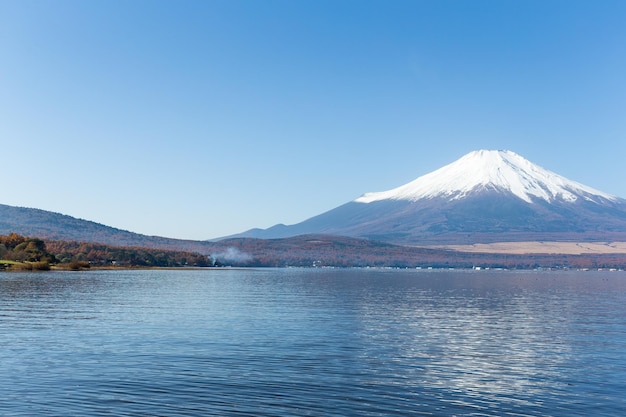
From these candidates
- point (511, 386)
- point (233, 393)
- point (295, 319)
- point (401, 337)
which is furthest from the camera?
point (295, 319)

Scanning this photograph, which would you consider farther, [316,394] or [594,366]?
[594,366]

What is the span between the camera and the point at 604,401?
3136 cm

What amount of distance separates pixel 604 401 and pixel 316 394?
14382 millimetres

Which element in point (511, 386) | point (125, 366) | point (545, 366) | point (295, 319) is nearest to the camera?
point (511, 386)

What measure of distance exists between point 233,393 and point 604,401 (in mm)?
18503

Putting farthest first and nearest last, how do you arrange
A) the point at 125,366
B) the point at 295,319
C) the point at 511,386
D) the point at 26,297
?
the point at 26,297, the point at 295,319, the point at 125,366, the point at 511,386

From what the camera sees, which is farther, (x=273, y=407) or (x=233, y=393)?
(x=233, y=393)

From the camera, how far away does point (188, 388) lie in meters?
32.0

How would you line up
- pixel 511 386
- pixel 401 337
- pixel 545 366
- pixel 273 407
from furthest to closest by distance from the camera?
1. pixel 401 337
2. pixel 545 366
3. pixel 511 386
4. pixel 273 407

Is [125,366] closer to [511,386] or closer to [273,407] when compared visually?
[273,407]

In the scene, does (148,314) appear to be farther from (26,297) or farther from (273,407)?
(273,407)

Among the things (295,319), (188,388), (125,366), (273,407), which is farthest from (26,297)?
(273,407)

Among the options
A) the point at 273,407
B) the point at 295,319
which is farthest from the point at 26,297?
the point at 273,407

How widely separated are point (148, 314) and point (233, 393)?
38705mm
